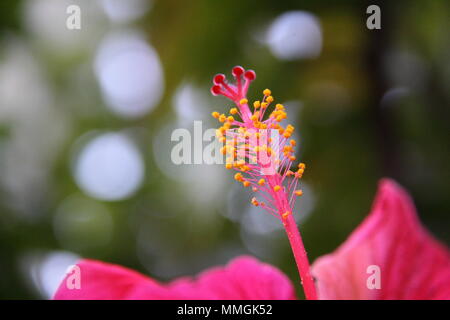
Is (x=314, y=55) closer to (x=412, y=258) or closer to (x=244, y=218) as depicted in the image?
(x=244, y=218)

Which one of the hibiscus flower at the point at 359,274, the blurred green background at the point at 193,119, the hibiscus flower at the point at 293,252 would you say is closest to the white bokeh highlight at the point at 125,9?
the blurred green background at the point at 193,119

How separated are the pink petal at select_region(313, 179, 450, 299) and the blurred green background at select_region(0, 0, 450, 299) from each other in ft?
1.02

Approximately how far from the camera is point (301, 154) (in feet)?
3.94

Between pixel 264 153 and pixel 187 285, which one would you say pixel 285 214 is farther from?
pixel 187 285

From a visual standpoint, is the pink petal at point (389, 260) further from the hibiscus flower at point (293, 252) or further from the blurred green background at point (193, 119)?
the blurred green background at point (193, 119)

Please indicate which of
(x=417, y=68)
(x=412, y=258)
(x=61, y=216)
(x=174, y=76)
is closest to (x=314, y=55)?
(x=417, y=68)

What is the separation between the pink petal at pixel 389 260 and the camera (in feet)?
2.57

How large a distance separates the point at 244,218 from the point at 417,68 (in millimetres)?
505

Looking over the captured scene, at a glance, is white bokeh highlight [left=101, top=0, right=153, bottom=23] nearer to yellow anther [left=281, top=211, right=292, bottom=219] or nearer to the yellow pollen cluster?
the yellow pollen cluster

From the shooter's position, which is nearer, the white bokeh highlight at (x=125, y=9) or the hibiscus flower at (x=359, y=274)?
the hibiscus flower at (x=359, y=274)

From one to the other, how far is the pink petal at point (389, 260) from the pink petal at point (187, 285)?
0.22 feet

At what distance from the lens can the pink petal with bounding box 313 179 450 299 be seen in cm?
78

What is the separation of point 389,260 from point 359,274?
5 centimetres

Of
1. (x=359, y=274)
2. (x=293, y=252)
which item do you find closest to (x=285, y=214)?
(x=293, y=252)
